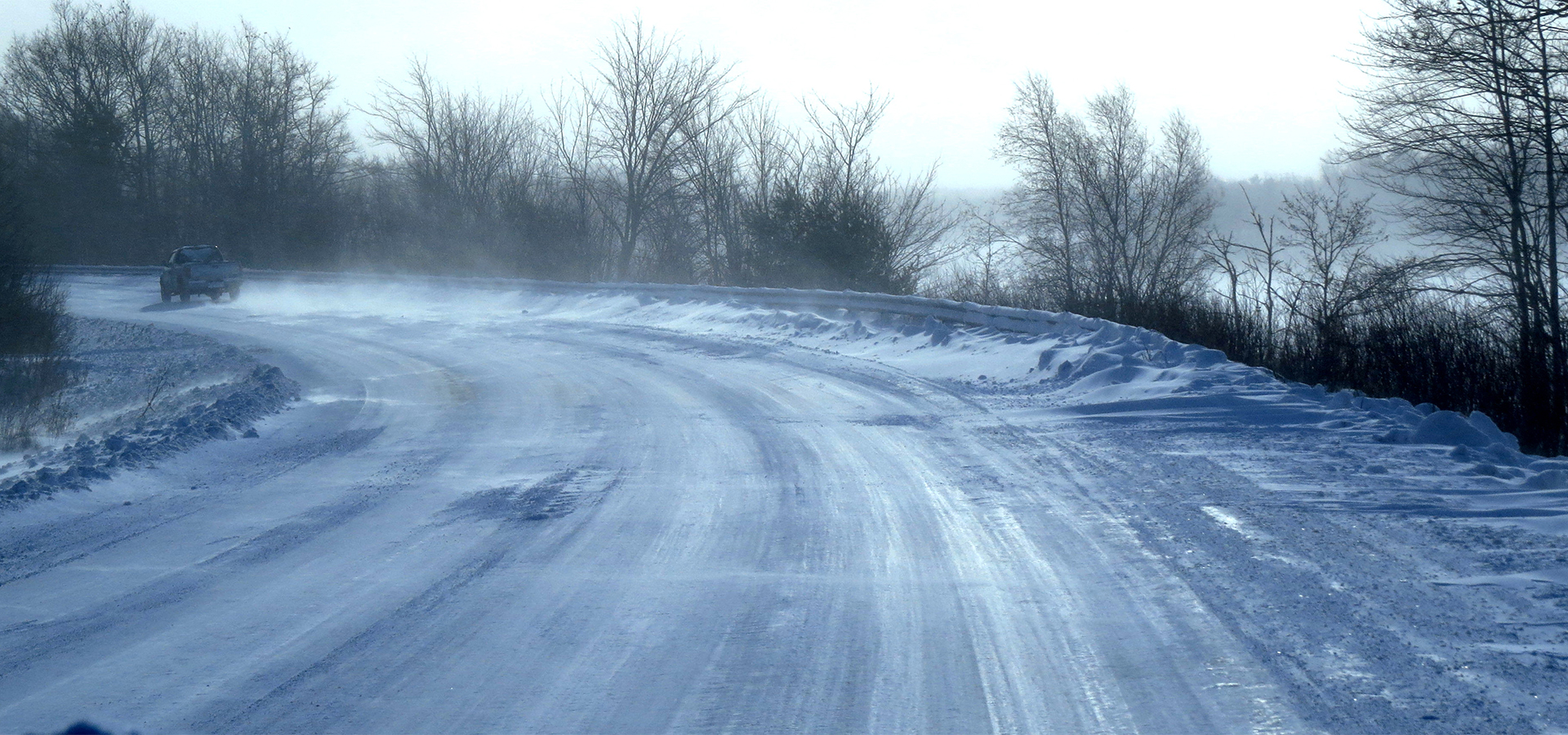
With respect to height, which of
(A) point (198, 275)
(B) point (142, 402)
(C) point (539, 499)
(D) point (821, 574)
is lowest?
(B) point (142, 402)

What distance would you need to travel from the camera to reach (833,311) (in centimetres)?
2053

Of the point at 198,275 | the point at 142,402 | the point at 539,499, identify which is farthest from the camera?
the point at 198,275

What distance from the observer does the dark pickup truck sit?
33.9 meters

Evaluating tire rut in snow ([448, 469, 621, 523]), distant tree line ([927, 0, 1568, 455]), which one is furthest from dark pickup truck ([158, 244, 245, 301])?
tire rut in snow ([448, 469, 621, 523])

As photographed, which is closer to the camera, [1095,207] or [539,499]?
[539,499]

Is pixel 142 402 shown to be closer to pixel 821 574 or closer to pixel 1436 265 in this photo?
pixel 821 574

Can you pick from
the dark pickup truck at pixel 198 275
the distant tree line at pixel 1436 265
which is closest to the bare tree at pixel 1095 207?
the distant tree line at pixel 1436 265

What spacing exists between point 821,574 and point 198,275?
113ft

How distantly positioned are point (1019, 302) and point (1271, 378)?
446 inches

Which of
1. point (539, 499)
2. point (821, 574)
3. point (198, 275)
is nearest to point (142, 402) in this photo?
point (539, 499)

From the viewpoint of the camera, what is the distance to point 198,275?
1336 inches

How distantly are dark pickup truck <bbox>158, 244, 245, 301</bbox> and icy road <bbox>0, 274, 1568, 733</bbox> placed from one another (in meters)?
27.0

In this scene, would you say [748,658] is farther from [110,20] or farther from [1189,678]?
[110,20]

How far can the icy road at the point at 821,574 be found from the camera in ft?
13.3
